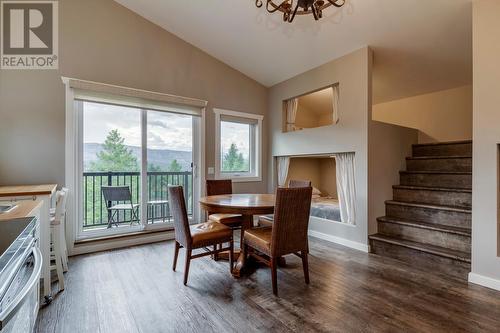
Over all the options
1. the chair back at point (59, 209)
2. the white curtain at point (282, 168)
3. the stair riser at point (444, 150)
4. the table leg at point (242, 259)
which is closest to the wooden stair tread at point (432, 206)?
the stair riser at point (444, 150)

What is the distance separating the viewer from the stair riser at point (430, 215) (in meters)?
2.81

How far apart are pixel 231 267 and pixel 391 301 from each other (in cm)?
148

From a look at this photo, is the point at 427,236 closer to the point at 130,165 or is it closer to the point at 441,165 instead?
the point at 441,165

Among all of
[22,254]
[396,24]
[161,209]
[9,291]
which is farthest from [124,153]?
[396,24]

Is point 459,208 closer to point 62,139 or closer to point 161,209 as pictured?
point 161,209

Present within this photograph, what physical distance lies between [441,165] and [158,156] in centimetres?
422

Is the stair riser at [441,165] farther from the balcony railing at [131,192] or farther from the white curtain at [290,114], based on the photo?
the balcony railing at [131,192]

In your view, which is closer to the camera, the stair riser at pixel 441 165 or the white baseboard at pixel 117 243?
the white baseboard at pixel 117 243

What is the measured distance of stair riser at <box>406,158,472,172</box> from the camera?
336cm

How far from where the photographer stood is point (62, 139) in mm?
3059

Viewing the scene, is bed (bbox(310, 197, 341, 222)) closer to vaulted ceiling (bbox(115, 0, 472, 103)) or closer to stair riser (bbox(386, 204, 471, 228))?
stair riser (bbox(386, 204, 471, 228))

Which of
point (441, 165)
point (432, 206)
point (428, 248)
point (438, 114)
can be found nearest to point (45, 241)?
point (428, 248)

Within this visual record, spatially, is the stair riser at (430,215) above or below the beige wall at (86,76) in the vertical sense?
below

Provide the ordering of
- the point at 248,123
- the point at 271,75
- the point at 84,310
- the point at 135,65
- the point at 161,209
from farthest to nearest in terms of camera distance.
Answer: the point at 248,123, the point at 271,75, the point at 161,209, the point at 135,65, the point at 84,310
